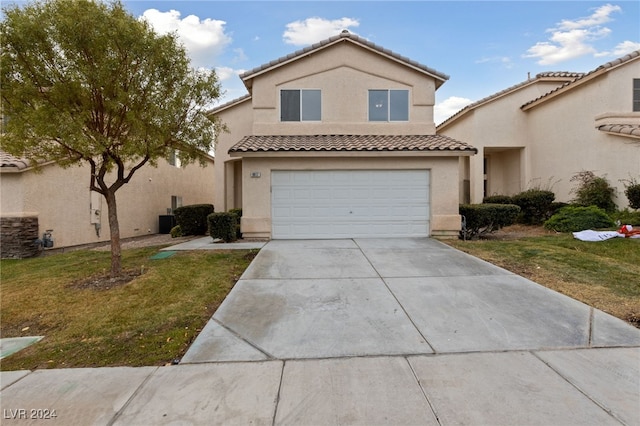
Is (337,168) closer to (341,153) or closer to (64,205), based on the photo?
(341,153)

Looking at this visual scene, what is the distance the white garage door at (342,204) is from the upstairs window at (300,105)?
3.16 metres

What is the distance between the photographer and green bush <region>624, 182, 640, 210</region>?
37.6 feet

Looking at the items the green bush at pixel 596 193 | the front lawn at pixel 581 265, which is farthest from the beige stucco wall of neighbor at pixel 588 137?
the front lawn at pixel 581 265

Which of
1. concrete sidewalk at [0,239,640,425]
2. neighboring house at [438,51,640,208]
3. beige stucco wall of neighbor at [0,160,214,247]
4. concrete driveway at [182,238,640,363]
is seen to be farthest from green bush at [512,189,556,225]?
beige stucco wall of neighbor at [0,160,214,247]

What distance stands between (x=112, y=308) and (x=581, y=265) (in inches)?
374

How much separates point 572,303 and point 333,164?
291 inches

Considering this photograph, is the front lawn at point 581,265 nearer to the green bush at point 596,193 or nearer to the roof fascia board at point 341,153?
the roof fascia board at point 341,153

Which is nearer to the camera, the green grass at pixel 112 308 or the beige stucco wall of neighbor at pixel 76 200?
the green grass at pixel 112 308

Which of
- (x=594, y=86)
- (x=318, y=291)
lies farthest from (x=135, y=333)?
(x=594, y=86)

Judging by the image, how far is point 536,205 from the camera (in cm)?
1388

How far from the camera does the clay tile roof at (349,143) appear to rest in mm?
10383

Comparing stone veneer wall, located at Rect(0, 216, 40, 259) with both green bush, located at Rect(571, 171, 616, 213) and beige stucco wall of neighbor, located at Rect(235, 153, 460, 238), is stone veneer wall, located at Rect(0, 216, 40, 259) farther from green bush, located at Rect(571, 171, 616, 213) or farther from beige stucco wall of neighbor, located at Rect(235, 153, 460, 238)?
green bush, located at Rect(571, 171, 616, 213)

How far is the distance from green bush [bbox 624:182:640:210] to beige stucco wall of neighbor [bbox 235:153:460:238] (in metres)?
6.88

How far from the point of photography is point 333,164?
10.7m
